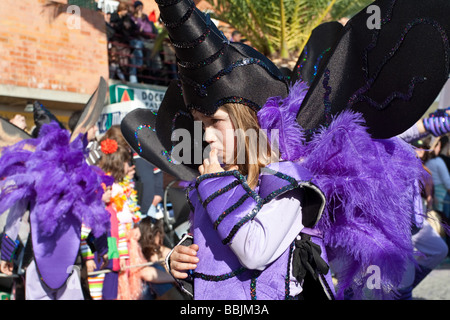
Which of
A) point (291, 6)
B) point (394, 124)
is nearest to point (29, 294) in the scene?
point (394, 124)

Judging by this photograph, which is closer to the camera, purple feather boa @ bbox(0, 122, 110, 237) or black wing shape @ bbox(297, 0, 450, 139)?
black wing shape @ bbox(297, 0, 450, 139)

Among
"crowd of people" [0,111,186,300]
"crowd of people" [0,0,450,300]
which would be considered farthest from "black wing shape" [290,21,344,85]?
"crowd of people" [0,111,186,300]

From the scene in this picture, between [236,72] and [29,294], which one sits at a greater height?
[236,72]

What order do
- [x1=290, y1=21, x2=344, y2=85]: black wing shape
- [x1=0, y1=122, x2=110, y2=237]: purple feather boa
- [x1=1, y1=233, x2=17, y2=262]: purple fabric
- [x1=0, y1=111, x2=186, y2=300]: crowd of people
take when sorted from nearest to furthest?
[x1=290, y1=21, x2=344, y2=85]: black wing shape < [x1=0, y1=122, x2=110, y2=237]: purple feather boa < [x1=1, y1=233, x2=17, y2=262]: purple fabric < [x1=0, y1=111, x2=186, y2=300]: crowd of people

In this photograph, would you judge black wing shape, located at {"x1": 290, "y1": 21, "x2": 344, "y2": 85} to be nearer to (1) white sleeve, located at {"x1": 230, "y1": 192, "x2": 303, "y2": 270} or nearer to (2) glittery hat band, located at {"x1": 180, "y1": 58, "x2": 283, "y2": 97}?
(2) glittery hat band, located at {"x1": 180, "y1": 58, "x2": 283, "y2": 97}

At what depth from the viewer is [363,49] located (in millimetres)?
1852

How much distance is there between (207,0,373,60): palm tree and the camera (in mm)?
8117

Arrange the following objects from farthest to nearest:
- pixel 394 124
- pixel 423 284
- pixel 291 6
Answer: pixel 291 6, pixel 423 284, pixel 394 124

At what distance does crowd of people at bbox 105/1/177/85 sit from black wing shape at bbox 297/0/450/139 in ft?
28.2

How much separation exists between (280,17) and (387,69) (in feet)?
22.1

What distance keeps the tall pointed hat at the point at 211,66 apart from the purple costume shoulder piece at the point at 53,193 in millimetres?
2124

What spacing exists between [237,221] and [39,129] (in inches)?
120
